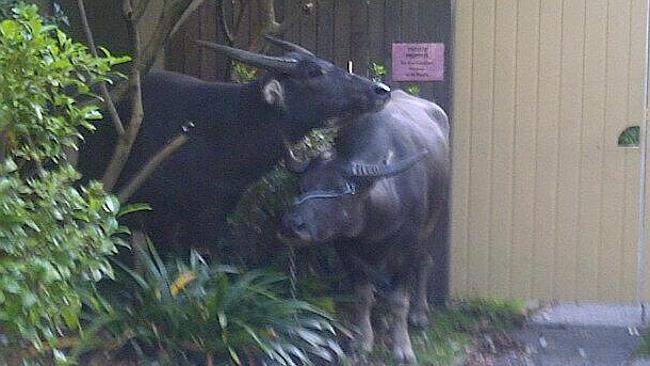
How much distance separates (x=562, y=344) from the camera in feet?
29.2

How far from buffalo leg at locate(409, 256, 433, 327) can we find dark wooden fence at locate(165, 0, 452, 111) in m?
1.37

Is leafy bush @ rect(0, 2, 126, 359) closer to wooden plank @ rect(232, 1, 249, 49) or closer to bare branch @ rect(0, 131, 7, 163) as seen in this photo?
bare branch @ rect(0, 131, 7, 163)

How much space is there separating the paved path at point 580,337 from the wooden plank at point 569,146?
29 cm

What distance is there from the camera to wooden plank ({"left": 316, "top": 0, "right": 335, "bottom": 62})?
9984mm

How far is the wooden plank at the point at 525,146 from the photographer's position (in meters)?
10.0

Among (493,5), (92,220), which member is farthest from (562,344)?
(92,220)

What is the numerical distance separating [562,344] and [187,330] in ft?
10.0

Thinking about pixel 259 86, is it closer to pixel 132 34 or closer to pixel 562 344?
pixel 132 34

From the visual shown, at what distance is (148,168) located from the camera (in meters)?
7.90

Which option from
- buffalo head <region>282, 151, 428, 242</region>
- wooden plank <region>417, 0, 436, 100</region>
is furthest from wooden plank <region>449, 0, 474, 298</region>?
buffalo head <region>282, 151, 428, 242</region>

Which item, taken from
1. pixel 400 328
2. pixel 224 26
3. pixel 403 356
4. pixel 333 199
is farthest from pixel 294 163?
pixel 224 26

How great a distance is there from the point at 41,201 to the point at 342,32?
4673 mm

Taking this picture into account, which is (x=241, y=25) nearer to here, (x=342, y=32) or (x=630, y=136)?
(x=342, y=32)

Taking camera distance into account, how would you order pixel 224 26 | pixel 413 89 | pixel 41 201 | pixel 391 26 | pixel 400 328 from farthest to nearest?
1. pixel 391 26
2. pixel 413 89
3. pixel 224 26
4. pixel 400 328
5. pixel 41 201
